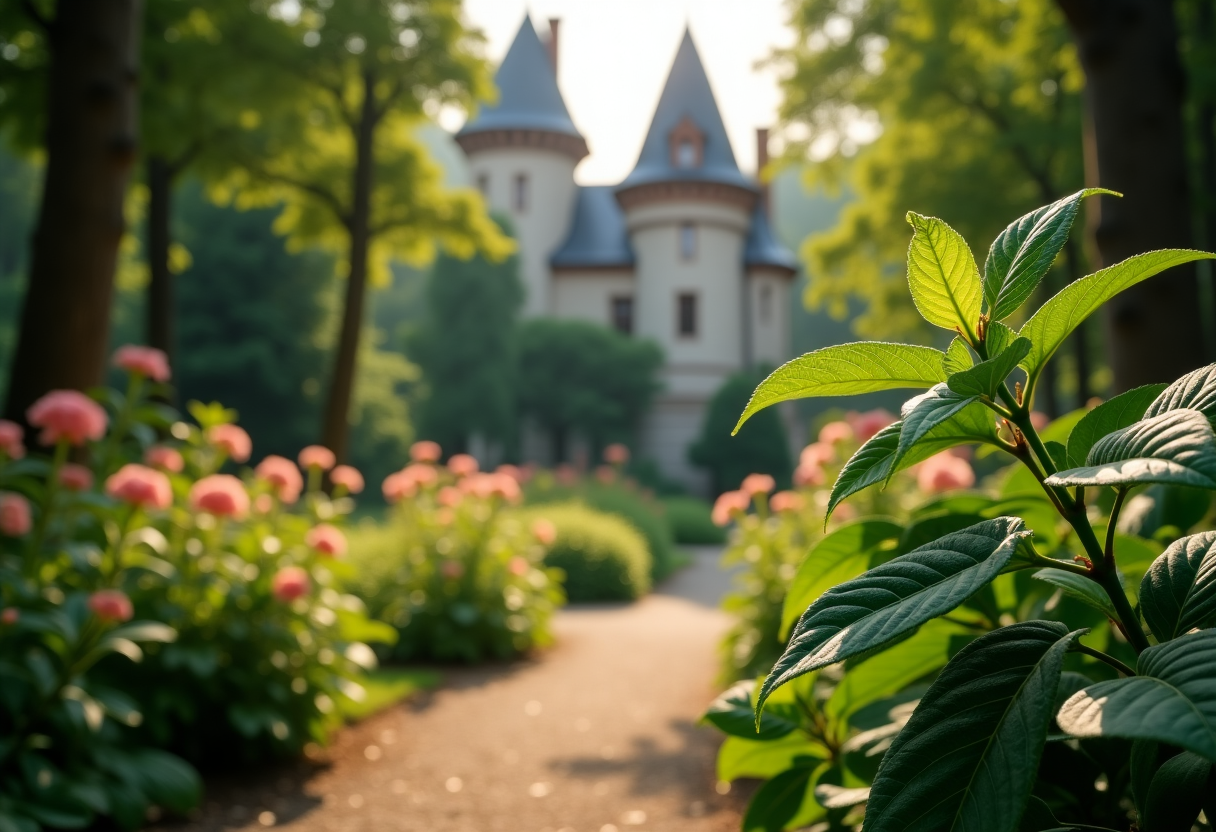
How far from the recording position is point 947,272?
816 mm

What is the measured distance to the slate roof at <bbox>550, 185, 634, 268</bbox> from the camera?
94.4 ft

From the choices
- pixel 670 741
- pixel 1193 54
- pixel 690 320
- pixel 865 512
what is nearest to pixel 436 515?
pixel 670 741

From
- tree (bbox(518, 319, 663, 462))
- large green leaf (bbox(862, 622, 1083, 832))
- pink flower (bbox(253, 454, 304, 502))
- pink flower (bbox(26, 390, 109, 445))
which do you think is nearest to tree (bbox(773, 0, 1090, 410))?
pink flower (bbox(253, 454, 304, 502))

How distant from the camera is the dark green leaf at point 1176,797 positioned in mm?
697

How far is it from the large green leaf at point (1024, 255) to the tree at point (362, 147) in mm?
11376

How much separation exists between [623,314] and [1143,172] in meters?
26.3

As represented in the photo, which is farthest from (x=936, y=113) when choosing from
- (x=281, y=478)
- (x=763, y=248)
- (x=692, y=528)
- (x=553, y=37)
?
(x=553, y=37)

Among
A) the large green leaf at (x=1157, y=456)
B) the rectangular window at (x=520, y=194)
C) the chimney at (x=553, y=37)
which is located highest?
the chimney at (x=553, y=37)

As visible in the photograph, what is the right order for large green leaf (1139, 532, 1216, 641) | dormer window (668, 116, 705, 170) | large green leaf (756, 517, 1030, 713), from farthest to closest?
dormer window (668, 116, 705, 170) < large green leaf (1139, 532, 1216, 641) < large green leaf (756, 517, 1030, 713)

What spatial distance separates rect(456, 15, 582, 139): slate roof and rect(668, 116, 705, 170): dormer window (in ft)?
10.5

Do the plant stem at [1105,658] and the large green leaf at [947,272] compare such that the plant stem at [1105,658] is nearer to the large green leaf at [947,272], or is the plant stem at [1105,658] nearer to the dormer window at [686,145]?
the large green leaf at [947,272]

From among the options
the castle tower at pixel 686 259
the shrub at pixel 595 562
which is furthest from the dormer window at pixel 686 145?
the shrub at pixel 595 562

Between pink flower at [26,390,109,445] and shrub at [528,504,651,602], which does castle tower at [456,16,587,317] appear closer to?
shrub at [528,504,651,602]

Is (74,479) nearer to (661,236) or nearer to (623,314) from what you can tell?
(661,236)
